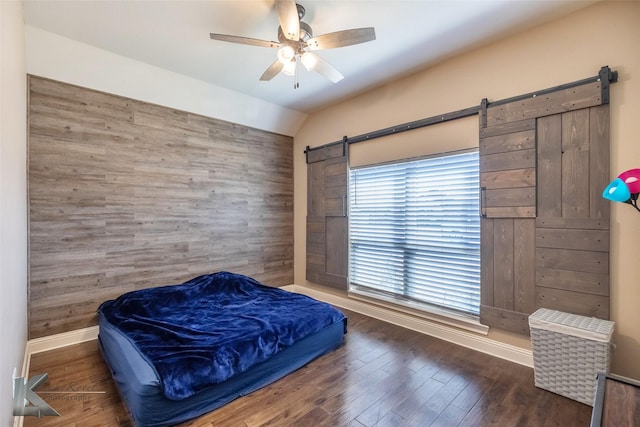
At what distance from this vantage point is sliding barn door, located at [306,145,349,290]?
3947 millimetres

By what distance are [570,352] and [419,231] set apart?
1564mm

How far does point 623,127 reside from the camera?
205cm

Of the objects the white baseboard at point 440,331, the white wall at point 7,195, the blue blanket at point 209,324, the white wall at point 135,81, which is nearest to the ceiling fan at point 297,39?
the white wall at point 7,195

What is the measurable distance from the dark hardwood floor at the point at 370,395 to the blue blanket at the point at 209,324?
→ 28cm

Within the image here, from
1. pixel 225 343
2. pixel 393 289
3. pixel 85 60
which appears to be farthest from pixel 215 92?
pixel 393 289

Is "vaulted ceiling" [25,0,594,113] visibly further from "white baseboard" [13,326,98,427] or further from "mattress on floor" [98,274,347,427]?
"white baseboard" [13,326,98,427]

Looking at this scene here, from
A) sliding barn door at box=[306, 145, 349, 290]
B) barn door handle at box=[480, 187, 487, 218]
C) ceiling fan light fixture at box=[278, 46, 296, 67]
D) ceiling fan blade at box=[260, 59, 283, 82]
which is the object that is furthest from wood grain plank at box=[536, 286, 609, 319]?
ceiling fan blade at box=[260, 59, 283, 82]

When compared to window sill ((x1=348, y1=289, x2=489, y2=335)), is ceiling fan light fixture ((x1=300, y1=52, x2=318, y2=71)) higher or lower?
higher

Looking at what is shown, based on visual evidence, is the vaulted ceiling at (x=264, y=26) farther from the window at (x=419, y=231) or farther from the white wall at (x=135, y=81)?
the window at (x=419, y=231)

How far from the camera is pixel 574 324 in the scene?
2.00m

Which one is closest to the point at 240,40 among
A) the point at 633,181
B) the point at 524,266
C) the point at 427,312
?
the point at 633,181

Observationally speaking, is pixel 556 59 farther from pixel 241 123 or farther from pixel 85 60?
pixel 85 60

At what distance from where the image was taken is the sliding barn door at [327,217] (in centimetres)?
→ 395

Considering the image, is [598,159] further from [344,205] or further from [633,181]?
[344,205]
